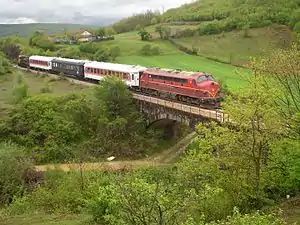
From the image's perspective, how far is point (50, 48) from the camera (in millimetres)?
122750

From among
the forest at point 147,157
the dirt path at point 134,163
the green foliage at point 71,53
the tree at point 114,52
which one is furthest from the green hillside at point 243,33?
the dirt path at point 134,163

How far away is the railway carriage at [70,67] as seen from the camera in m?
74.5

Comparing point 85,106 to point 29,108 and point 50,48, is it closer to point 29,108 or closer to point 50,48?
point 29,108

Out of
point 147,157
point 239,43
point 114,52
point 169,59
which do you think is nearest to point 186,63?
point 169,59

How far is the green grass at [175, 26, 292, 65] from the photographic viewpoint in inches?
3516

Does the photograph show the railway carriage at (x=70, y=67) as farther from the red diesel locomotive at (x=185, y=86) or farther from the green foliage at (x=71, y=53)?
the red diesel locomotive at (x=185, y=86)

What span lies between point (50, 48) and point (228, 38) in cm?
5103

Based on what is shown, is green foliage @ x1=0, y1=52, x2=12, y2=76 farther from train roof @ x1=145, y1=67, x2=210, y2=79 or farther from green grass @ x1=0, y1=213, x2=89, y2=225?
green grass @ x1=0, y1=213, x2=89, y2=225

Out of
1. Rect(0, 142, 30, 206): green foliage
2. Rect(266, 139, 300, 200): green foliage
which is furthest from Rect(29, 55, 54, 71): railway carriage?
Rect(266, 139, 300, 200): green foliage

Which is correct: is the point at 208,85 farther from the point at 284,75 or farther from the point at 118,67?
the point at 118,67

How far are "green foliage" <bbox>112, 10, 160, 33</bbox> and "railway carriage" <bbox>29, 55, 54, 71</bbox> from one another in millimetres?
61509

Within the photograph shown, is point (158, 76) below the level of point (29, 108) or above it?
above

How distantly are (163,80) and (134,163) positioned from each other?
34.9 ft

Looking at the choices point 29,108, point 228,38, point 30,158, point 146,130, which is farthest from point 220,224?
point 228,38
